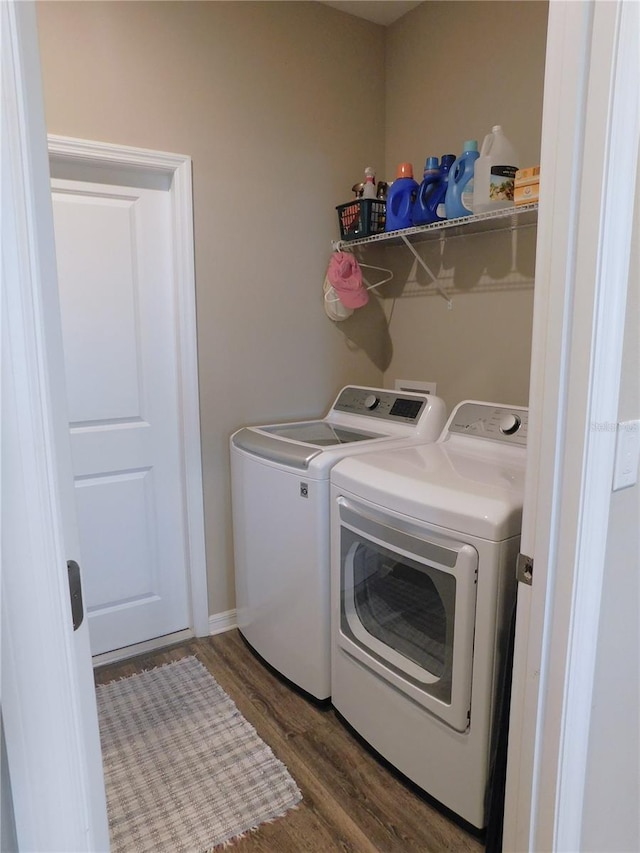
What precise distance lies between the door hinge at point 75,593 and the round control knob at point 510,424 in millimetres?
1506

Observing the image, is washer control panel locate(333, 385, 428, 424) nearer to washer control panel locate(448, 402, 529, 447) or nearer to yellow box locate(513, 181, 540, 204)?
washer control panel locate(448, 402, 529, 447)

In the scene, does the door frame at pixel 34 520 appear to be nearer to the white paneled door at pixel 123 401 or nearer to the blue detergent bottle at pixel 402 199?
the white paneled door at pixel 123 401

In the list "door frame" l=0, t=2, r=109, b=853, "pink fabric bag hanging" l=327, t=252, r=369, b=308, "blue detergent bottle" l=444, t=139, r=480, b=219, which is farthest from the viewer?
"pink fabric bag hanging" l=327, t=252, r=369, b=308

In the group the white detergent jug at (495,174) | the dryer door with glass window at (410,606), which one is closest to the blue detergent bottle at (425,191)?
the white detergent jug at (495,174)

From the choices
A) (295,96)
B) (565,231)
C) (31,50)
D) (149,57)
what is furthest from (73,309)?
(565,231)

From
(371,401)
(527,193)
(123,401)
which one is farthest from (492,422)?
(123,401)

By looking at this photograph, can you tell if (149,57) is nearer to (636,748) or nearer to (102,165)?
(102,165)

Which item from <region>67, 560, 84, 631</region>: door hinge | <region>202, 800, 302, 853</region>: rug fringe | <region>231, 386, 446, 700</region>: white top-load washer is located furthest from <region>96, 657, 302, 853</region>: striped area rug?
<region>67, 560, 84, 631</region>: door hinge

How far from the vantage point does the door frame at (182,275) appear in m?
2.01

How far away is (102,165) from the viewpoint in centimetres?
206

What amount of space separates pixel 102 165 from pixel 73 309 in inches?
21.8

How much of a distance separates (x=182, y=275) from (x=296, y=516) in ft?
3.58

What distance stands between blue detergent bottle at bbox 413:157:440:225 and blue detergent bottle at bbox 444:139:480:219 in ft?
0.35

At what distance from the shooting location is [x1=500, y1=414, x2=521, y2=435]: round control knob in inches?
72.0
